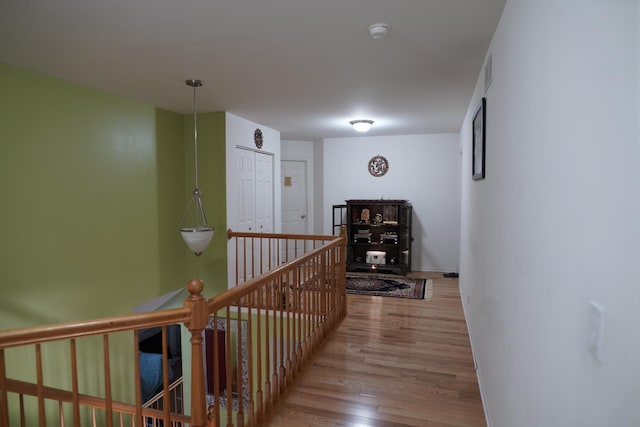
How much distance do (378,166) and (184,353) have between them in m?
4.32

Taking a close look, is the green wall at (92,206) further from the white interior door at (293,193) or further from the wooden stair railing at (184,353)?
the white interior door at (293,193)

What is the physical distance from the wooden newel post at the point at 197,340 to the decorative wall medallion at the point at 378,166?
5504mm

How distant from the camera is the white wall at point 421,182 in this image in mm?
6617

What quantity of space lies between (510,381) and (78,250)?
359 cm

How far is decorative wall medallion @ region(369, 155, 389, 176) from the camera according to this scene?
692 cm

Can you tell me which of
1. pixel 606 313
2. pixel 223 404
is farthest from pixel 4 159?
pixel 223 404

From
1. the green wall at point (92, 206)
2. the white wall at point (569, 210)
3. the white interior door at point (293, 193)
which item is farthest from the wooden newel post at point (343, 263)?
the white interior door at point (293, 193)

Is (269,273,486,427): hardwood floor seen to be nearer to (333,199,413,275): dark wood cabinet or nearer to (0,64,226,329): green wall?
(333,199,413,275): dark wood cabinet

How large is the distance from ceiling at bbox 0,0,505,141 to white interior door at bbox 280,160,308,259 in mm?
3183

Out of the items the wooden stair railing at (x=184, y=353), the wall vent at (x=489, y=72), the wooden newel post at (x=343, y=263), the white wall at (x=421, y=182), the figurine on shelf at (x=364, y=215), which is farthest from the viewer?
the figurine on shelf at (x=364, y=215)

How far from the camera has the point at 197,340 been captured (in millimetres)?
1796

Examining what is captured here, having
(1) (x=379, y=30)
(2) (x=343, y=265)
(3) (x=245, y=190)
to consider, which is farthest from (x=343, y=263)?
(1) (x=379, y=30)

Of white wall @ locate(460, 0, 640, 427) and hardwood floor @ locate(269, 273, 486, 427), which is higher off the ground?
white wall @ locate(460, 0, 640, 427)

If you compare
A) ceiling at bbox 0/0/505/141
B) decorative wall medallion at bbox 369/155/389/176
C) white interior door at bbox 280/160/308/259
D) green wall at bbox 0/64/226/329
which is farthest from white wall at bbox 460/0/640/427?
white interior door at bbox 280/160/308/259
